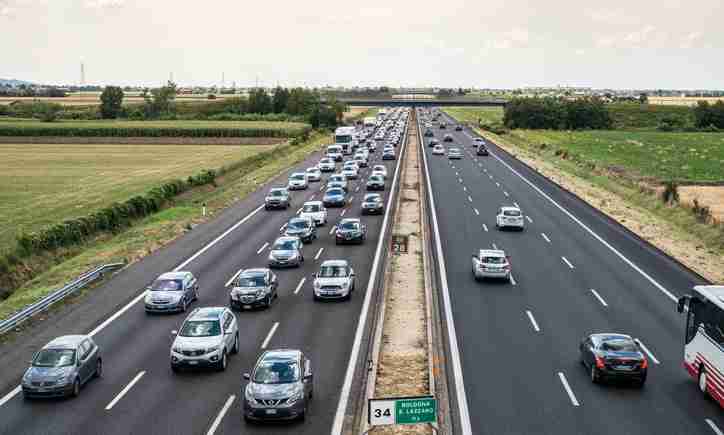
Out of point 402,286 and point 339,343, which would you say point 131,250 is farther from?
point 339,343

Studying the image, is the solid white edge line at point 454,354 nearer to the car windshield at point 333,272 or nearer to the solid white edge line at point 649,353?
the car windshield at point 333,272

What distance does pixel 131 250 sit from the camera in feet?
143

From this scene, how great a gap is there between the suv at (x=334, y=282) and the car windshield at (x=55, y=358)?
1146cm

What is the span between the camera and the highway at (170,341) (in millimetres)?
20266

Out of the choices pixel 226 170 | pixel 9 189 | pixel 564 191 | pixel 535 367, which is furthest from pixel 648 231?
pixel 9 189

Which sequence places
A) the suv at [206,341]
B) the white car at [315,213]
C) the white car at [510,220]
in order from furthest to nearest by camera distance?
1. the white car at [315,213]
2. the white car at [510,220]
3. the suv at [206,341]

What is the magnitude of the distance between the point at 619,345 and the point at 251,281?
47.1 ft

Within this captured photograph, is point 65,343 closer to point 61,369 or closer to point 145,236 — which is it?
point 61,369

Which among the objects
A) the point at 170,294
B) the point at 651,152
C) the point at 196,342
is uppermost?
the point at 196,342

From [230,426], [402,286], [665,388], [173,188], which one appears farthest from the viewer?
[173,188]

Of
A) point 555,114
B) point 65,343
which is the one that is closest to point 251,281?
point 65,343

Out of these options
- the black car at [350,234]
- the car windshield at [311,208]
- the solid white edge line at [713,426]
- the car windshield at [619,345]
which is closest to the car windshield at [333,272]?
the black car at [350,234]

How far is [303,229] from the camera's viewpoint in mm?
45094

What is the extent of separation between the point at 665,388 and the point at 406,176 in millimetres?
55384
